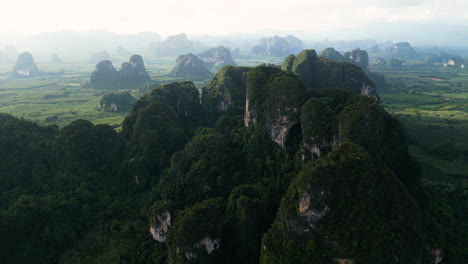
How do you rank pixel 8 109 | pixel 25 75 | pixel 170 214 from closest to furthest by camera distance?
1. pixel 170 214
2. pixel 8 109
3. pixel 25 75

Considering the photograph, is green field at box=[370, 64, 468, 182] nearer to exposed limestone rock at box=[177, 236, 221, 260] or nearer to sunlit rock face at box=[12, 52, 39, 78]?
exposed limestone rock at box=[177, 236, 221, 260]

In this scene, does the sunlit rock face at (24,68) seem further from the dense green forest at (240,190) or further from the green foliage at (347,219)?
the green foliage at (347,219)

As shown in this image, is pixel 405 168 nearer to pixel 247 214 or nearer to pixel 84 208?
pixel 247 214

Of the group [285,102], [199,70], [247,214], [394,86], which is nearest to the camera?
[247,214]

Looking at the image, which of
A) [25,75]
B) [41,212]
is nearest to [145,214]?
[41,212]

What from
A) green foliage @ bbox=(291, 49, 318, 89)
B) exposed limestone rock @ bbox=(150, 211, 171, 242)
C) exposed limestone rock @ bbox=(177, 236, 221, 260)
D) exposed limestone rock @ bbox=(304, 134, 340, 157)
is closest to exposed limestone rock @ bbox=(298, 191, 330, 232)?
exposed limestone rock @ bbox=(177, 236, 221, 260)

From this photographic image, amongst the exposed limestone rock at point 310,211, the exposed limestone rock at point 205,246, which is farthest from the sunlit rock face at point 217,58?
the exposed limestone rock at point 310,211
